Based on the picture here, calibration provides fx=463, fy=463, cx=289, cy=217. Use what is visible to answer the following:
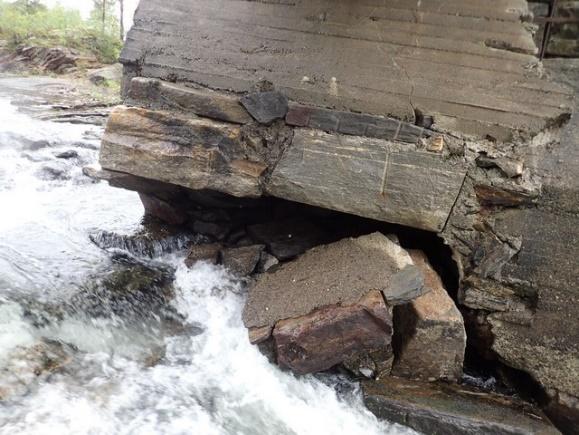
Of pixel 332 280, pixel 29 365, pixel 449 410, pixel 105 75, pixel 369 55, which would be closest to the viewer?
pixel 29 365

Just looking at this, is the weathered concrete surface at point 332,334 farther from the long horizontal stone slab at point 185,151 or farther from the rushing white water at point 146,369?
the long horizontal stone slab at point 185,151

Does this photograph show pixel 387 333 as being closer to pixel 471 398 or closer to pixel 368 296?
pixel 368 296

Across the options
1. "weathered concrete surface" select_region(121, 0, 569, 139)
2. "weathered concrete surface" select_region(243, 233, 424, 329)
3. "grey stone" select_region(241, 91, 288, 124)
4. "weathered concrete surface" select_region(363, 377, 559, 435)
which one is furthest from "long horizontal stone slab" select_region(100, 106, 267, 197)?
"weathered concrete surface" select_region(363, 377, 559, 435)

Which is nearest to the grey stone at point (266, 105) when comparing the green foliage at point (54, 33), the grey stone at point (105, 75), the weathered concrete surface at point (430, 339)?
the weathered concrete surface at point (430, 339)

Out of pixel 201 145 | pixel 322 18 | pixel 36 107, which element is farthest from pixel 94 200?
pixel 36 107

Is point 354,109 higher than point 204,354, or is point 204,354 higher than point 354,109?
point 354,109

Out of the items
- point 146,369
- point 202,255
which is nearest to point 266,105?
point 202,255

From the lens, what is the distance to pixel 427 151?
2.89 m

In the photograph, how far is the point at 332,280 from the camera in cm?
292

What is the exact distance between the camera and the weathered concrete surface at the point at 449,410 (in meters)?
2.60

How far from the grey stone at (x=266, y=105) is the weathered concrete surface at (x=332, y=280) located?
38.1 inches

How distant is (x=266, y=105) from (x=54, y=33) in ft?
52.9

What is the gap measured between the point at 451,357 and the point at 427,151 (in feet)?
4.22

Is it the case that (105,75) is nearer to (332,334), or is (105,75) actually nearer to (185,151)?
(185,151)
